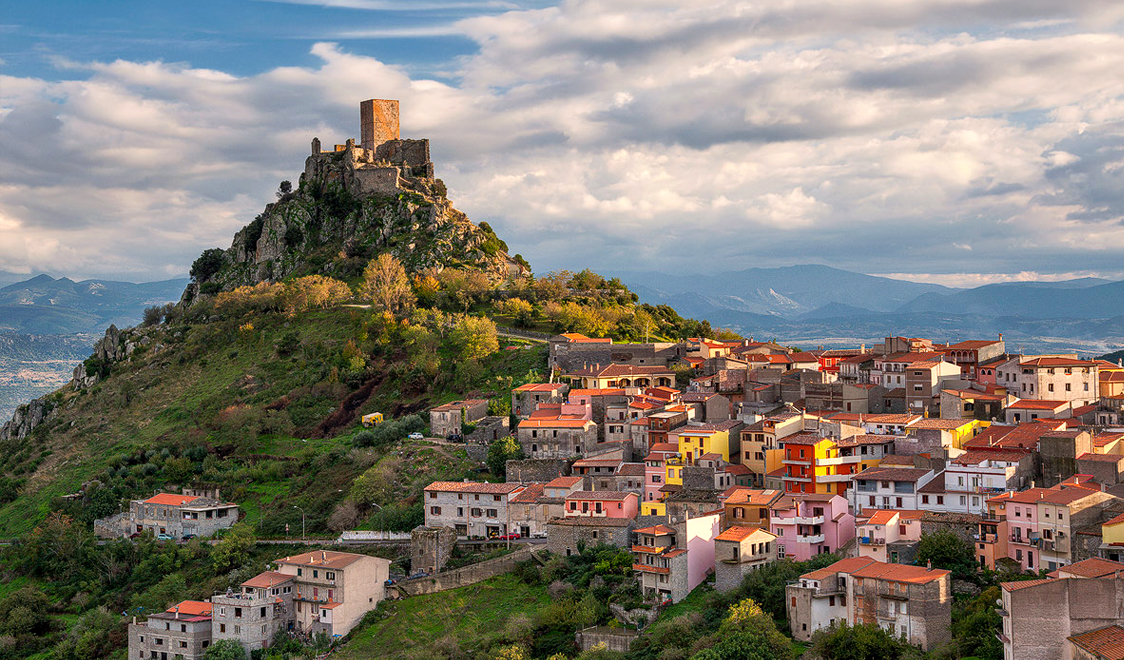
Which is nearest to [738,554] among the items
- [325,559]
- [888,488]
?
[888,488]

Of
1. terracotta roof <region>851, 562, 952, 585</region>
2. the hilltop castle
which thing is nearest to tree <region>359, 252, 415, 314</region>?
the hilltop castle

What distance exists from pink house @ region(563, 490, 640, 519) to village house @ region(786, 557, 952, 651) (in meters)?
12.2

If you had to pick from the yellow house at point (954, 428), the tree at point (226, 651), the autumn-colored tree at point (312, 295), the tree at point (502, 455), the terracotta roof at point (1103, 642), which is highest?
the autumn-colored tree at point (312, 295)

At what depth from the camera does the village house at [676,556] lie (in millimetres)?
47562

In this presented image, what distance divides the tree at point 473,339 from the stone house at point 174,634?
102 ft

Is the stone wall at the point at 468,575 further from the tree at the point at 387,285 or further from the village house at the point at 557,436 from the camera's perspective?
the tree at the point at 387,285

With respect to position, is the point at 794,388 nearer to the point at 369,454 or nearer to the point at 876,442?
the point at 876,442

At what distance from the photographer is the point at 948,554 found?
43688mm

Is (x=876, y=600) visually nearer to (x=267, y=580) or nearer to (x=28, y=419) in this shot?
(x=267, y=580)

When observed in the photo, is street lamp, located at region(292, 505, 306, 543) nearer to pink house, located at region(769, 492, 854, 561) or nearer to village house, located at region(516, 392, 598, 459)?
village house, located at region(516, 392, 598, 459)

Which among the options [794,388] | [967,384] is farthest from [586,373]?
[967,384]

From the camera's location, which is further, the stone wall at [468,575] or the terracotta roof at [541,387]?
the terracotta roof at [541,387]

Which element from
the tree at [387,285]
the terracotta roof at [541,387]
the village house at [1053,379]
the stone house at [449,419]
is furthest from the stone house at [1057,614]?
the tree at [387,285]

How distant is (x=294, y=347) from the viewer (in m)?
92.9
